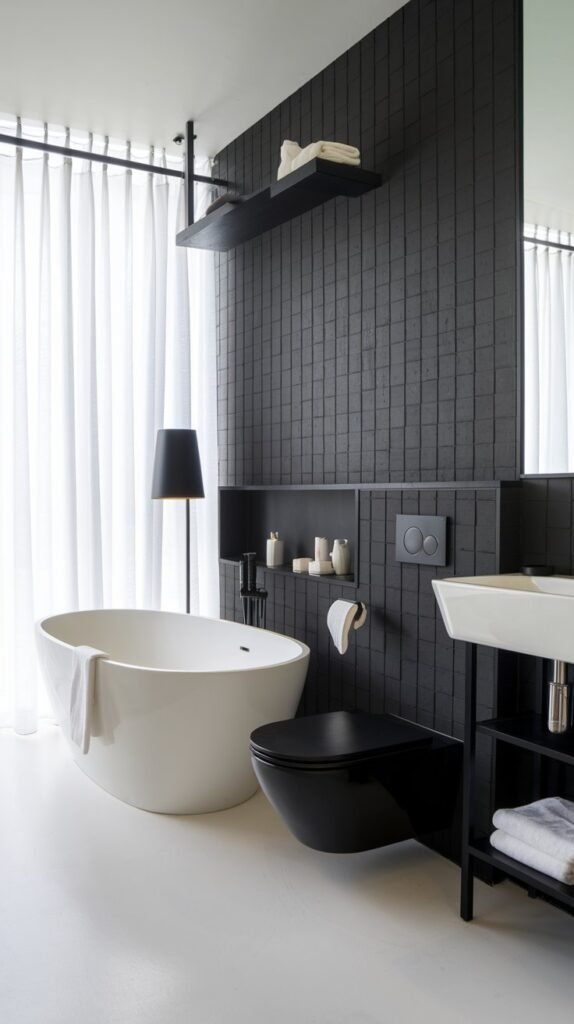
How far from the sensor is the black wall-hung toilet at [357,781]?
7.73 ft

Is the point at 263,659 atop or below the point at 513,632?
below

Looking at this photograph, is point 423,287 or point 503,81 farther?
point 423,287

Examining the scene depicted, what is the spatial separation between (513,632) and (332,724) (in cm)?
92

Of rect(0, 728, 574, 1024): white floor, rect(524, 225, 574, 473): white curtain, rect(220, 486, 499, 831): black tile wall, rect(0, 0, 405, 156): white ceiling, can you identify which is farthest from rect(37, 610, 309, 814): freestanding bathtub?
rect(0, 0, 405, 156): white ceiling

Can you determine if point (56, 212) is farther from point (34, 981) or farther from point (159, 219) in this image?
point (34, 981)

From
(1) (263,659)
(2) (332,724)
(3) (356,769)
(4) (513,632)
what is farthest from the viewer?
(1) (263,659)

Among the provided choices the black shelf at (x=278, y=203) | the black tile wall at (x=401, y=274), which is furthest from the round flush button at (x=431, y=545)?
the black shelf at (x=278, y=203)

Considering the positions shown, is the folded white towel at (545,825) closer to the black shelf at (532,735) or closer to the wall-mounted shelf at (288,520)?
the black shelf at (532,735)

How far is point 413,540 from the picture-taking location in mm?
2770

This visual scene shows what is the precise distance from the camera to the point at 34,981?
1.98 metres

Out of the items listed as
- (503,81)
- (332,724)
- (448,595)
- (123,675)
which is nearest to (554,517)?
(448,595)

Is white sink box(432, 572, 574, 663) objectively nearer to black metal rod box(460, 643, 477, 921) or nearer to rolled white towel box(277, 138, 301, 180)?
black metal rod box(460, 643, 477, 921)

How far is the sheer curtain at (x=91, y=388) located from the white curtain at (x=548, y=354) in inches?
87.8

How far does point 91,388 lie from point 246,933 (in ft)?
8.83
